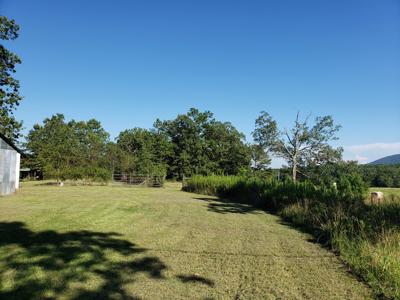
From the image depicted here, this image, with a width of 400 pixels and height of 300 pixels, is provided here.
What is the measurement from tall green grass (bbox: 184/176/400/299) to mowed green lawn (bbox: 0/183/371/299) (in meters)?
0.31

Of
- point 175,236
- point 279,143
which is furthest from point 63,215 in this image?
point 279,143

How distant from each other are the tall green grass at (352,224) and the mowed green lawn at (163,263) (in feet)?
1.01

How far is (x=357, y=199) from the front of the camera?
855 cm

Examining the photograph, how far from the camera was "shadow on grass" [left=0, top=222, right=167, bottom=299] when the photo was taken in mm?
3541

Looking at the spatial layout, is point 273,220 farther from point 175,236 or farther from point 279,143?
point 279,143

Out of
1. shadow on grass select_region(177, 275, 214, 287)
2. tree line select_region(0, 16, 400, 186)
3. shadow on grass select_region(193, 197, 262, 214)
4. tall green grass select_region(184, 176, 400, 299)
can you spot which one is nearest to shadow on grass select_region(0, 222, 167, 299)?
shadow on grass select_region(177, 275, 214, 287)

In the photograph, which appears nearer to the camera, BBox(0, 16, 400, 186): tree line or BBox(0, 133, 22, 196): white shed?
BBox(0, 133, 22, 196): white shed

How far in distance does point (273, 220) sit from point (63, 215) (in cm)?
632

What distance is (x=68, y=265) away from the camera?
14.4 feet

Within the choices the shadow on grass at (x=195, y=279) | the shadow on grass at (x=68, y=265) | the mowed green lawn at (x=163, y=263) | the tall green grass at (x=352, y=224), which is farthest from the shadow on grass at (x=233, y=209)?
the shadow on grass at (x=195, y=279)

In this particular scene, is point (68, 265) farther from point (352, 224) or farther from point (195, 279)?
point (352, 224)

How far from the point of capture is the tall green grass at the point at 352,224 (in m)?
4.09

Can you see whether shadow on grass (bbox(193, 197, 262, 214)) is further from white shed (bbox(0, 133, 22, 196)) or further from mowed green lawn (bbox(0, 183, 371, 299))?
white shed (bbox(0, 133, 22, 196))

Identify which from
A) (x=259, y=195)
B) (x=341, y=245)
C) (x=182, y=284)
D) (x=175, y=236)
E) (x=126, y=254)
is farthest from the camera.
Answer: (x=259, y=195)
